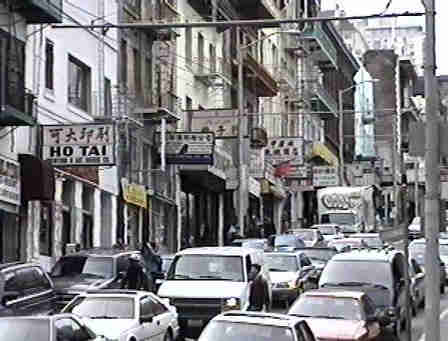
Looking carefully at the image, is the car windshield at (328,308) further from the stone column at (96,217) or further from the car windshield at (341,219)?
the car windshield at (341,219)

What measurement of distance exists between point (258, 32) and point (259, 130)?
9.39 m

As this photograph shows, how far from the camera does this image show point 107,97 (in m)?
39.6

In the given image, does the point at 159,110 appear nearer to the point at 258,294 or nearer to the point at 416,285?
the point at 416,285

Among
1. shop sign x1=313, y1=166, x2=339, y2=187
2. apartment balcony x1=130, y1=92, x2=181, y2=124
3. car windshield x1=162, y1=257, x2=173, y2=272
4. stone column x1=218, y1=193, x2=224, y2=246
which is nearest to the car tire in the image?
car windshield x1=162, y1=257, x2=173, y2=272

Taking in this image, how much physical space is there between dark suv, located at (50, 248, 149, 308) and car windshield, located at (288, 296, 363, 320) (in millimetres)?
5933

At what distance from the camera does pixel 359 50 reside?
452 feet

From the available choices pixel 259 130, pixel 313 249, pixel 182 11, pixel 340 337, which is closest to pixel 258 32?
pixel 259 130

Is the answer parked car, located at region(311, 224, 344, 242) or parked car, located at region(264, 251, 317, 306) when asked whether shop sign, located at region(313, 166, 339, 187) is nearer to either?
parked car, located at region(311, 224, 344, 242)

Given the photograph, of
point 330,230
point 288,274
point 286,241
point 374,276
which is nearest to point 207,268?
point 374,276

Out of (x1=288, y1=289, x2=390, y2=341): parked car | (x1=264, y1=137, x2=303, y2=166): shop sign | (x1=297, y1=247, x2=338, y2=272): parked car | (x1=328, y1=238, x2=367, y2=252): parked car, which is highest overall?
(x1=264, y1=137, x2=303, y2=166): shop sign

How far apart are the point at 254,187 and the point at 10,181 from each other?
30.5 metres

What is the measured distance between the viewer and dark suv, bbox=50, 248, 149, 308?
2466cm

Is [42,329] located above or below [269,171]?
below

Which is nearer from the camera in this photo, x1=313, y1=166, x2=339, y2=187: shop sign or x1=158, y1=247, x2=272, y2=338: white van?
x1=158, y1=247, x2=272, y2=338: white van
